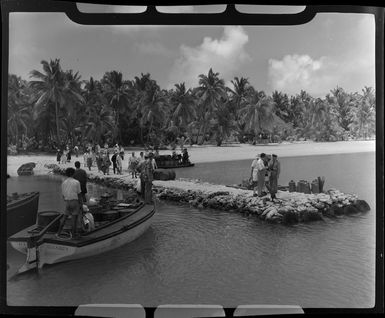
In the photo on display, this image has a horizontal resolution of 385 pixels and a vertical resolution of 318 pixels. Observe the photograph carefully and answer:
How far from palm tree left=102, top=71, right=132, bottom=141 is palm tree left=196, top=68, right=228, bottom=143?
580 mm

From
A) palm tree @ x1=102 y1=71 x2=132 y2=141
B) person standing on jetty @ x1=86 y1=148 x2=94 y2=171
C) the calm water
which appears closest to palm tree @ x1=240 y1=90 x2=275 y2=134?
the calm water

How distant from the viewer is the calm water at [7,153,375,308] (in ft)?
11.0

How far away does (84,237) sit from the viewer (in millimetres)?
3490

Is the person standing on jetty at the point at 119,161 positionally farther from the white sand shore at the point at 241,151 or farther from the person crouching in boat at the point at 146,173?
the person crouching in boat at the point at 146,173

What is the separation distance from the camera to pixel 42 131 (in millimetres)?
3537

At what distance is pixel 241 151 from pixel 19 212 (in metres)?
1.79

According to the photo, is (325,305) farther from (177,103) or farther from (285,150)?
(177,103)

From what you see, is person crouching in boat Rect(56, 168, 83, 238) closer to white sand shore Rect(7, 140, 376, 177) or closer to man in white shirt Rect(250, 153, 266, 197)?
white sand shore Rect(7, 140, 376, 177)

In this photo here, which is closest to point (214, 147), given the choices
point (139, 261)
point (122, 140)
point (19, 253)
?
point (122, 140)

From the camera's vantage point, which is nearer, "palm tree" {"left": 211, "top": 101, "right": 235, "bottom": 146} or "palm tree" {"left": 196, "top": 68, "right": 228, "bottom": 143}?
Result: "palm tree" {"left": 196, "top": 68, "right": 228, "bottom": 143}

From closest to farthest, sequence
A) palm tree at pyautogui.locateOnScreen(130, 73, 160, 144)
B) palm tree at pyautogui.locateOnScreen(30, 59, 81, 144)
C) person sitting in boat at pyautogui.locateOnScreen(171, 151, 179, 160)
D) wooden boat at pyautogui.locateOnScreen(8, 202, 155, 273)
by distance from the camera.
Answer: wooden boat at pyautogui.locateOnScreen(8, 202, 155, 273)
palm tree at pyautogui.locateOnScreen(30, 59, 81, 144)
palm tree at pyautogui.locateOnScreen(130, 73, 160, 144)
person sitting in boat at pyautogui.locateOnScreen(171, 151, 179, 160)

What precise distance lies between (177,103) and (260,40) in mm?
824

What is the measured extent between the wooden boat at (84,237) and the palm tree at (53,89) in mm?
725

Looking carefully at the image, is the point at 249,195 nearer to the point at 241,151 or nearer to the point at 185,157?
the point at 241,151
